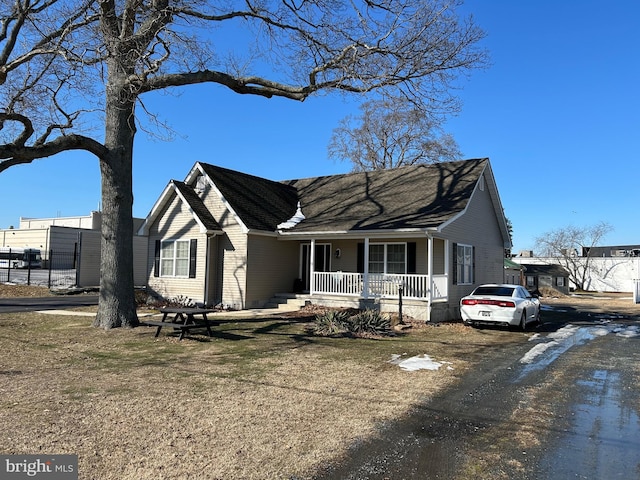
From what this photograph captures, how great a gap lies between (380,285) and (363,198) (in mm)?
5315

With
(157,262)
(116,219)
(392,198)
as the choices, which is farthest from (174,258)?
(392,198)

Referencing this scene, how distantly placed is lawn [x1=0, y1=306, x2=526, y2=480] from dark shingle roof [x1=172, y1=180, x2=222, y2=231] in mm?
7537

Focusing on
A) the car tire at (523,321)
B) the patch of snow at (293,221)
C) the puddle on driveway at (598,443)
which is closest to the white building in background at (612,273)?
the car tire at (523,321)

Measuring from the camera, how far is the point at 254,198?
69.2 feet

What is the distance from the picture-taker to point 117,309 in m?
12.5

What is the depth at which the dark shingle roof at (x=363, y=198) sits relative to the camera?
1816cm

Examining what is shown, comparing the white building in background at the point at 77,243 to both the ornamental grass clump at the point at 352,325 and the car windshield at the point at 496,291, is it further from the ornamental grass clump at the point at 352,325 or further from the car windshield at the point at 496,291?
the car windshield at the point at 496,291

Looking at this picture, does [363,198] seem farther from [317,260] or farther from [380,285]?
[380,285]

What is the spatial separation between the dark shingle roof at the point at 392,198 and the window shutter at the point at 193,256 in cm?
424

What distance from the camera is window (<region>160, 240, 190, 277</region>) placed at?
20.1 metres

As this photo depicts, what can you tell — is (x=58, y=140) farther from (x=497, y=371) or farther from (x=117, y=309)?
(x=497, y=371)

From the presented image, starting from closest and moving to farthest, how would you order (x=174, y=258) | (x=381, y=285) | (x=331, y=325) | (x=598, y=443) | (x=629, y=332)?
(x=598, y=443) → (x=331, y=325) → (x=629, y=332) → (x=381, y=285) → (x=174, y=258)

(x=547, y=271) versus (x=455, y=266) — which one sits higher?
(x=455, y=266)

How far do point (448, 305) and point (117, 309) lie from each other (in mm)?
11306
